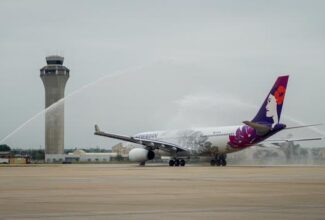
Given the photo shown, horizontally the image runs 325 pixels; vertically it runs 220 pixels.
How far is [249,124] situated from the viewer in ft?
227

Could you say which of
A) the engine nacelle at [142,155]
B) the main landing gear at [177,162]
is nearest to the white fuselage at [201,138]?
the main landing gear at [177,162]

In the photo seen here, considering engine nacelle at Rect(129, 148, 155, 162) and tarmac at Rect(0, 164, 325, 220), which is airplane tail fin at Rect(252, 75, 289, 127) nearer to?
engine nacelle at Rect(129, 148, 155, 162)

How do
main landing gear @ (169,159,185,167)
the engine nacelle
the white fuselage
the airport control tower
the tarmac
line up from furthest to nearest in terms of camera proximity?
the airport control tower, the engine nacelle, main landing gear @ (169,159,185,167), the white fuselage, the tarmac

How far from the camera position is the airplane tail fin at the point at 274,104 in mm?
71375

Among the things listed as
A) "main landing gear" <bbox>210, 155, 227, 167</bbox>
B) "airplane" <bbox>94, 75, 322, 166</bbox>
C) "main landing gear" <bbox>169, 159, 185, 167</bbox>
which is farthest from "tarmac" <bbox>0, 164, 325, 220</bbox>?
"main landing gear" <bbox>169, 159, 185, 167</bbox>

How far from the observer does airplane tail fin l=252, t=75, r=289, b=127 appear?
71375mm

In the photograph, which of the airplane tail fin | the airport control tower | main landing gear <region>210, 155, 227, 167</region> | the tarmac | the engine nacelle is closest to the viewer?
the tarmac

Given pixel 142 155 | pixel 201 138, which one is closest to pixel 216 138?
pixel 201 138

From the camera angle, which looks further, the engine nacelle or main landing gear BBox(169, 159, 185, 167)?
the engine nacelle

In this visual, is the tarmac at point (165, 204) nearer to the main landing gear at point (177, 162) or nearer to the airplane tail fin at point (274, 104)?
the airplane tail fin at point (274, 104)

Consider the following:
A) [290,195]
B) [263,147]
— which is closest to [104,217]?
[290,195]

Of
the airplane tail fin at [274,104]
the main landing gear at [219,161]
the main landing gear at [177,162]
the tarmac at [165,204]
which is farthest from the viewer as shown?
the main landing gear at [177,162]

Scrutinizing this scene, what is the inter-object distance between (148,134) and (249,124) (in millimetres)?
25763

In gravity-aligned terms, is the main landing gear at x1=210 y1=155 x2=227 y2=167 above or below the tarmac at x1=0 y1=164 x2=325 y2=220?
above
